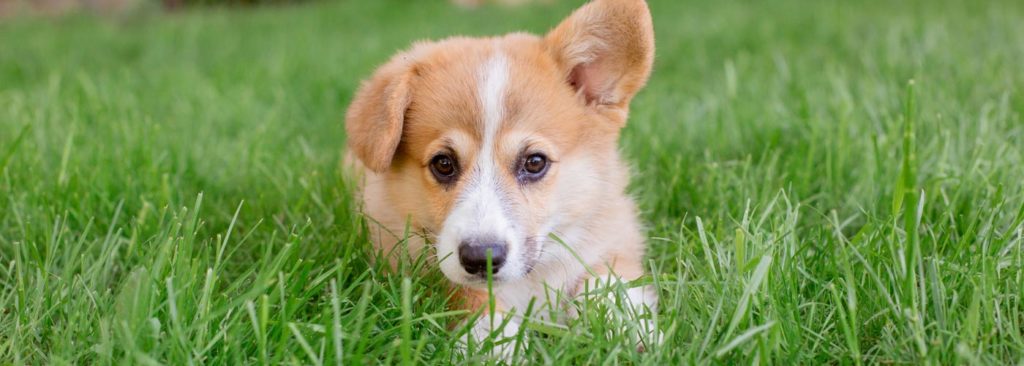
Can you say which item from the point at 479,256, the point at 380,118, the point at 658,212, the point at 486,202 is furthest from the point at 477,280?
the point at 658,212

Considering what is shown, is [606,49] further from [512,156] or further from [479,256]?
[479,256]

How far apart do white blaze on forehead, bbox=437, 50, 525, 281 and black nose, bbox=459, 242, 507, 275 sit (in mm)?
14

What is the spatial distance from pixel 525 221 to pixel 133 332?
1.00 m

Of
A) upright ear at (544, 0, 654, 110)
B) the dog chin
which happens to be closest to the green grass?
the dog chin

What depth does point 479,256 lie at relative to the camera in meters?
2.28

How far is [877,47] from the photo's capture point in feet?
18.3

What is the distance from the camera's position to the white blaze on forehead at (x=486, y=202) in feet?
7.66

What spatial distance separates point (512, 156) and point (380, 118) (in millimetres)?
390

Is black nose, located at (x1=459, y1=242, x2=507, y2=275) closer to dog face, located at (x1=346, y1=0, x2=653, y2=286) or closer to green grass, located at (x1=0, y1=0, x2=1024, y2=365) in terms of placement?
dog face, located at (x1=346, y1=0, x2=653, y2=286)

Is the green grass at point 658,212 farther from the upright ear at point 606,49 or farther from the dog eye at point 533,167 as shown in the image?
the upright ear at point 606,49

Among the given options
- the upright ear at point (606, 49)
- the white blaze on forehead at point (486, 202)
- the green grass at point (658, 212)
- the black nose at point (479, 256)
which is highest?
the upright ear at point (606, 49)

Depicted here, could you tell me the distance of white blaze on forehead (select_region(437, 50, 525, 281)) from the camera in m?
2.34

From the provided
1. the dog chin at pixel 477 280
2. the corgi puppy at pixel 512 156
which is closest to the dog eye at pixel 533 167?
the corgi puppy at pixel 512 156

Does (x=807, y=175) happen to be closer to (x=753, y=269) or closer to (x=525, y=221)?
(x=753, y=269)
